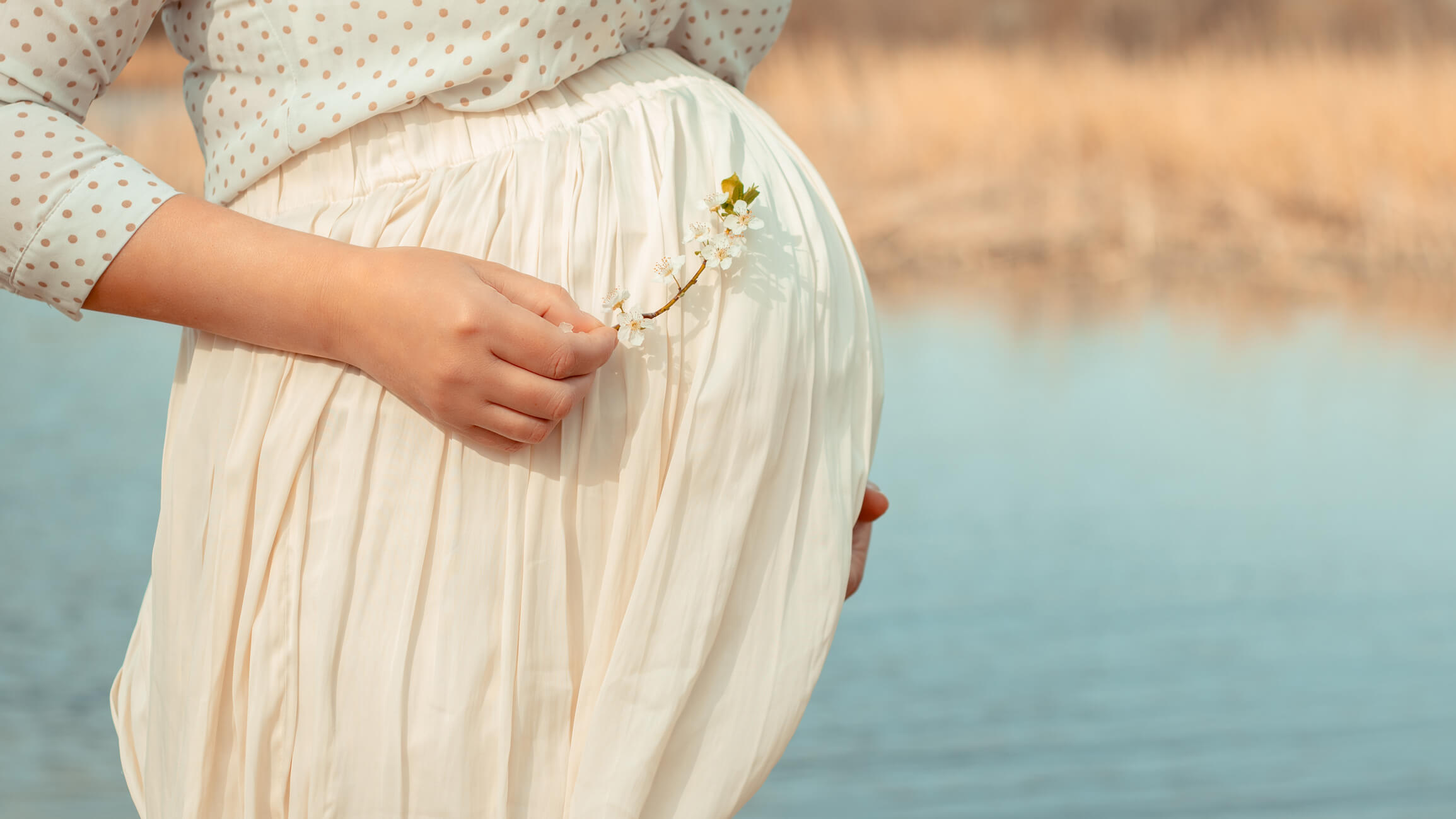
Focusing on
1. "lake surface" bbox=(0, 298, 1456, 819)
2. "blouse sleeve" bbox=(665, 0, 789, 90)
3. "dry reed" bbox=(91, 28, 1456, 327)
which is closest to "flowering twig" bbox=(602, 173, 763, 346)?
"blouse sleeve" bbox=(665, 0, 789, 90)

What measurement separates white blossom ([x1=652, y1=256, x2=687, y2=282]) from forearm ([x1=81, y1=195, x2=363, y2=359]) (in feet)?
0.34

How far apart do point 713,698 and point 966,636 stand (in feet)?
5.40

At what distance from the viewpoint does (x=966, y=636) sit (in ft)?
6.65

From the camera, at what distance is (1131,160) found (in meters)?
4.72

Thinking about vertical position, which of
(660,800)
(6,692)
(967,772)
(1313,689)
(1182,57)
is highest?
(1182,57)

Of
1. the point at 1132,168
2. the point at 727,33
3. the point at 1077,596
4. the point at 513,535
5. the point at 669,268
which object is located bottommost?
the point at 1077,596

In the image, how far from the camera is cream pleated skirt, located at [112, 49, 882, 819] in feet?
1.39

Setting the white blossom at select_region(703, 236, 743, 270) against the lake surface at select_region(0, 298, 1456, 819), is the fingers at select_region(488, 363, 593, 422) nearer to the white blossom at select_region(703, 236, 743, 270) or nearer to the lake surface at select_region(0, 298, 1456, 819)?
the white blossom at select_region(703, 236, 743, 270)

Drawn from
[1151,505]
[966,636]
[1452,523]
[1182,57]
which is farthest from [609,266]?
[1182,57]

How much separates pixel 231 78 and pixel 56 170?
8 cm

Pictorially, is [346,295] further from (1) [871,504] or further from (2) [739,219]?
(1) [871,504]

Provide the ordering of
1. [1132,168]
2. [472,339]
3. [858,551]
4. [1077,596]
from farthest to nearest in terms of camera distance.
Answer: [1132,168], [1077,596], [858,551], [472,339]

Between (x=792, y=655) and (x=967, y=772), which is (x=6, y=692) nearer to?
(x=967, y=772)

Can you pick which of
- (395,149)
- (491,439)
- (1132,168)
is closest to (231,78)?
(395,149)
